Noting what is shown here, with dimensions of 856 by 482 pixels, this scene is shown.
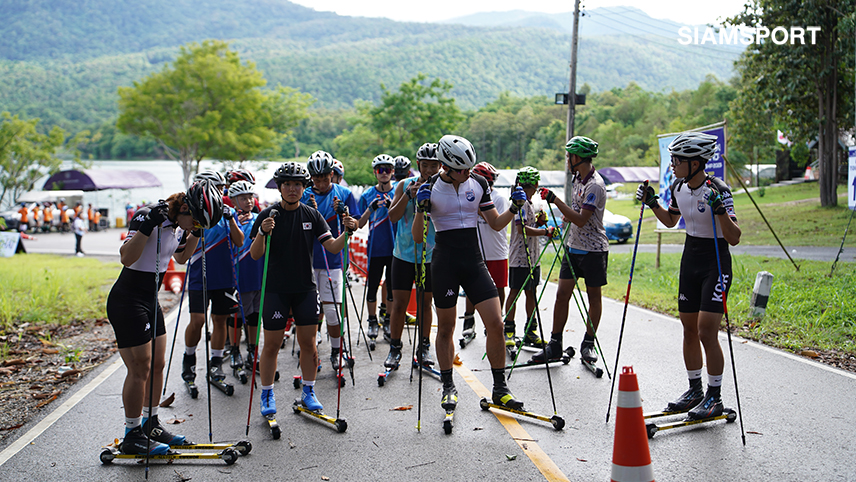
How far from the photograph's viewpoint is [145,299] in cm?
469

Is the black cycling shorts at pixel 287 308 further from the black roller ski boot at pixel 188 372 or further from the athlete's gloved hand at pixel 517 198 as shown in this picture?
the athlete's gloved hand at pixel 517 198

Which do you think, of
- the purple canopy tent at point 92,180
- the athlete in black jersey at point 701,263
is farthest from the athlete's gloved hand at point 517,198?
the purple canopy tent at point 92,180

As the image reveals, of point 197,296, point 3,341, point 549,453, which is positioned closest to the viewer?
point 549,453

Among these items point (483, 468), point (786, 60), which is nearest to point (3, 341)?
point (483, 468)

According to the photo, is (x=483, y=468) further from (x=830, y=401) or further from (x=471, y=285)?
(x=830, y=401)

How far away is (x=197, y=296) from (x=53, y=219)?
3911 cm

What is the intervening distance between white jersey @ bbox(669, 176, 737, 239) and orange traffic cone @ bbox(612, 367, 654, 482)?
6.37 feet

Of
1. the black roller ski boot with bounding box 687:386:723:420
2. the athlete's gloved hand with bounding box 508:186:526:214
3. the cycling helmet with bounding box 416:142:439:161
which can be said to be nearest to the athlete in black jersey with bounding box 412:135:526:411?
the athlete's gloved hand with bounding box 508:186:526:214

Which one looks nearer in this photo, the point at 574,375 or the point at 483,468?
the point at 483,468

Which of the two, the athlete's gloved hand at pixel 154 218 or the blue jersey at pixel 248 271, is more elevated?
the athlete's gloved hand at pixel 154 218

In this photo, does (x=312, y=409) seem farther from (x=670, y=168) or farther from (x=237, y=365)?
(x=670, y=168)

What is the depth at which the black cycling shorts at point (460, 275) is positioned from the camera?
5.29 metres

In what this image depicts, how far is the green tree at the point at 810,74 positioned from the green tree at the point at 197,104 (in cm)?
2972

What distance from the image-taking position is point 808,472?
4094 mm
